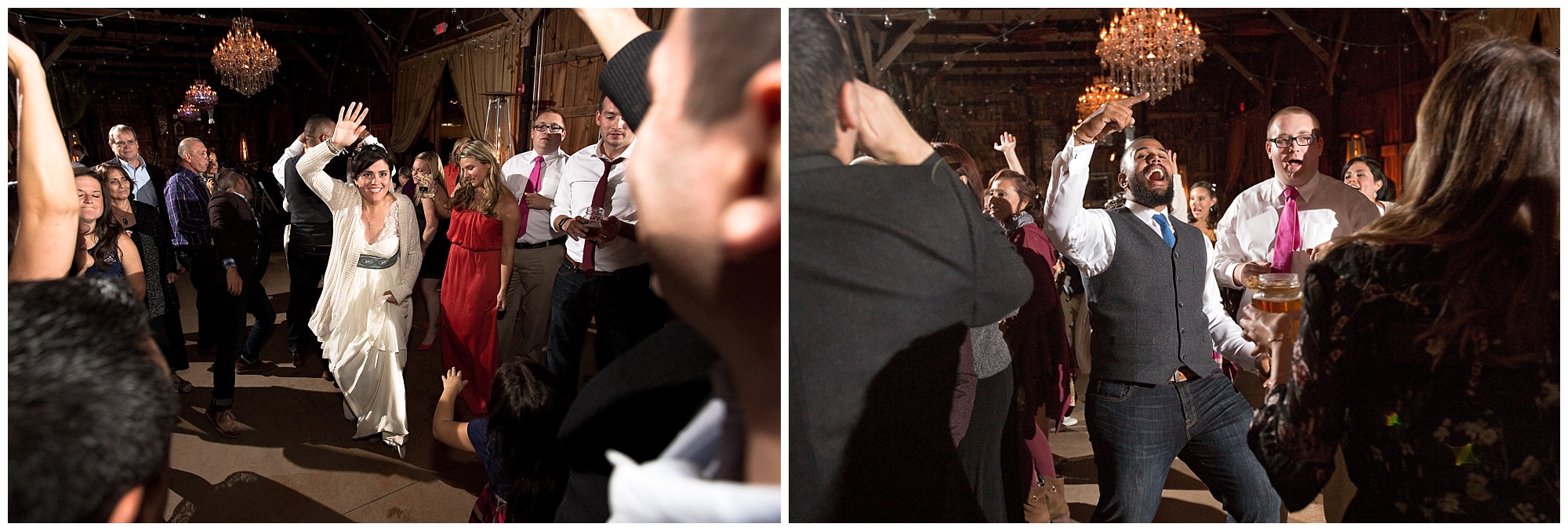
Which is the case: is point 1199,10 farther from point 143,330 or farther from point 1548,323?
point 143,330

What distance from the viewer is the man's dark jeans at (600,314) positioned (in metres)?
1.77

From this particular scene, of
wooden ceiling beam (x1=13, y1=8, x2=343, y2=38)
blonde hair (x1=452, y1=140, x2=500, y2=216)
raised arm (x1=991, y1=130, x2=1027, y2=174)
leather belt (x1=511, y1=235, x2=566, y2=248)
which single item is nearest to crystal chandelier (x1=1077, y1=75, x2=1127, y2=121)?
raised arm (x1=991, y1=130, x2=1027, y2=174)

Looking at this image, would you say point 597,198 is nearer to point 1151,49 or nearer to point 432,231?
point 432,231

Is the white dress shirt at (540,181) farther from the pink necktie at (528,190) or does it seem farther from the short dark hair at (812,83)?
the short dark hair at (812,83)

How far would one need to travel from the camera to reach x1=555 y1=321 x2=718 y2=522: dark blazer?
1694 millimetres

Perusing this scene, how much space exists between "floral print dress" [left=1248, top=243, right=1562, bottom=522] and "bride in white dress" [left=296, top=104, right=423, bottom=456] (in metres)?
1.97

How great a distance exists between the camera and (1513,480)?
183 cm

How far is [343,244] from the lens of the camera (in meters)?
1.83

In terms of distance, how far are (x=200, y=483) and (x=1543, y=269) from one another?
2.96 metres

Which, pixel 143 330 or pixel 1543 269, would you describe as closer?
pixel 143 330

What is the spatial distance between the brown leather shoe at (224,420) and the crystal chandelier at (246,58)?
26.6 inches

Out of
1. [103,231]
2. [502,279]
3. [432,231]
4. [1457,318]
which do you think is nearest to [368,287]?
[432,231]

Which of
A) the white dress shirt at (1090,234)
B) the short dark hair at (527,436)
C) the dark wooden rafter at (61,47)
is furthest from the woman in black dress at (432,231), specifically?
the white dress shirt at (1090,234)
